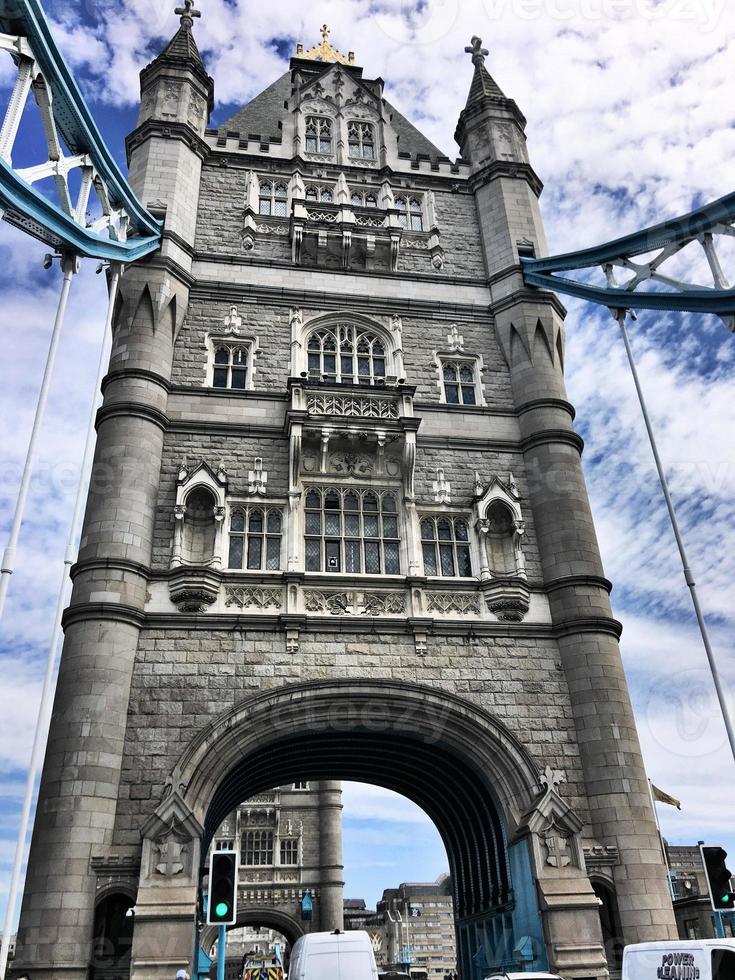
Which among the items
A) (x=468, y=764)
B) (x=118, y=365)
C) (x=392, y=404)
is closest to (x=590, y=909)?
(x=468, y=764)

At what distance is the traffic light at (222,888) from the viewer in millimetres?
9195

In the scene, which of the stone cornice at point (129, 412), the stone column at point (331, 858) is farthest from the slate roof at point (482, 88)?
the stone column at point (331, 858)

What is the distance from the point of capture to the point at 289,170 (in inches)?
943

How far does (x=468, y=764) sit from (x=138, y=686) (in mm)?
6682

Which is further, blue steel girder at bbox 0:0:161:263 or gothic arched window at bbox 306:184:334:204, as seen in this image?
gothic arched window at bbox 306:184:334:204

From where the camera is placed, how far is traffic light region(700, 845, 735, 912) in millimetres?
10828

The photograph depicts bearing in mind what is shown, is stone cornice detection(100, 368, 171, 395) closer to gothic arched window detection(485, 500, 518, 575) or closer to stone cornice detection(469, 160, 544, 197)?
gothic arched window detection(485, 500, 518, 575)

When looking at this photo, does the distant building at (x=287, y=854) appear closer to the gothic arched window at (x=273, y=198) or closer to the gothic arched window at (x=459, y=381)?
the gothic arched window at (x=459, y=381)

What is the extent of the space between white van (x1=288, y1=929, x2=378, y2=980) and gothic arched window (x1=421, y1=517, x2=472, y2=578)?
7.56 metres

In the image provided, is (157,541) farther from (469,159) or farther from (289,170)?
(469,159)

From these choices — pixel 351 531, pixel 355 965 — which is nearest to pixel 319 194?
pixel 351 531

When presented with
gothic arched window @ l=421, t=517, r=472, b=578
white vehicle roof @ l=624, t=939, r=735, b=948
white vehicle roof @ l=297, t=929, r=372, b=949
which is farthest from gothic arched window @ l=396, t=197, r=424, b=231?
white vehicle roof @ l=624, t=939, r=735, b=948

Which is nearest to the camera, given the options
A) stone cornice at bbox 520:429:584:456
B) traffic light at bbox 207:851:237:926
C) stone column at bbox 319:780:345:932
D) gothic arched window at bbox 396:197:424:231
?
traffic light at bbox 207:851:237:926

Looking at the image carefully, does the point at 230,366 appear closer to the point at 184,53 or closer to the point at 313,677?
the point at 313,677
